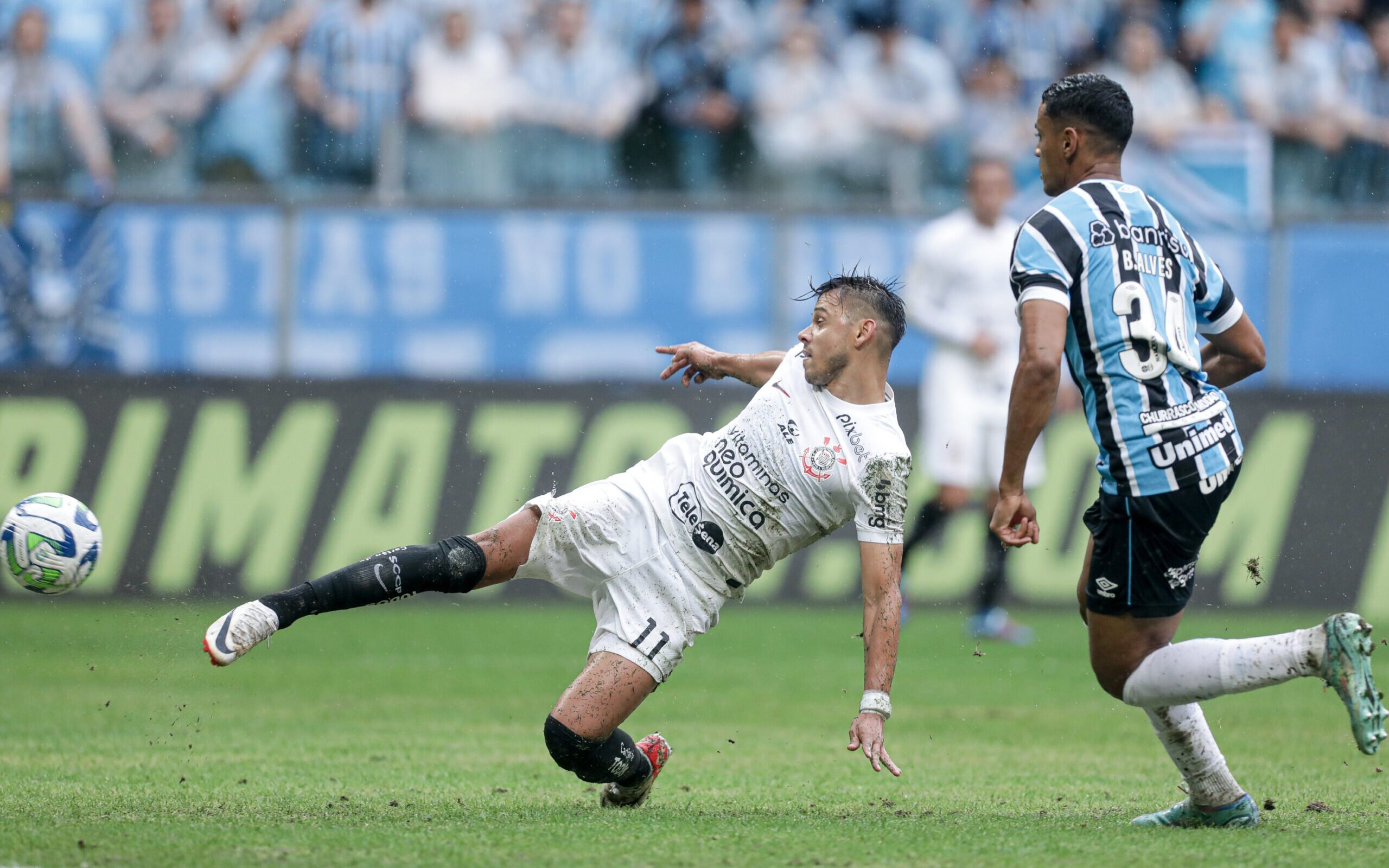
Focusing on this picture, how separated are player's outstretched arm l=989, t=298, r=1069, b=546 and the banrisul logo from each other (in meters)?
1.12

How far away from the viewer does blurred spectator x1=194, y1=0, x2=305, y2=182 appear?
13.3m

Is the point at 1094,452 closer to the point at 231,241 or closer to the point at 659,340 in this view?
the point at 659,340

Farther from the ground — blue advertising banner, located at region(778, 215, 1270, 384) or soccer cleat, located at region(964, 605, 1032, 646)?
blue advertising banner, located at region(778, 215, 1270, 384)

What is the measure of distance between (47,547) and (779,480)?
99.6 inches

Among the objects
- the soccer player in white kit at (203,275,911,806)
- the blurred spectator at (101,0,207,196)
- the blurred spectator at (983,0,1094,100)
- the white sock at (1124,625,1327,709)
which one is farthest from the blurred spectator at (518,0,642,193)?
the white sock at (1124,625,1327,709)

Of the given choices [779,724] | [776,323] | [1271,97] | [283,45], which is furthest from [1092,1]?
[779,724]

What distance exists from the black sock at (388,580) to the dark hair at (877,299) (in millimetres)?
1489

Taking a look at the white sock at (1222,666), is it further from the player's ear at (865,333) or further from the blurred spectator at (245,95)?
the blurred spectator at (245,95)

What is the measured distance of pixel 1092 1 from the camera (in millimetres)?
14969

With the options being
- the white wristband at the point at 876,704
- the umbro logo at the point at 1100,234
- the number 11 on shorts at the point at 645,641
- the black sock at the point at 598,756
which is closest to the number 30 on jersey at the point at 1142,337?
the umbro logo at the point at 1100,234

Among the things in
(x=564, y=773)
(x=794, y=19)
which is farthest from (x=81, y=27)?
(x=564, y=773)

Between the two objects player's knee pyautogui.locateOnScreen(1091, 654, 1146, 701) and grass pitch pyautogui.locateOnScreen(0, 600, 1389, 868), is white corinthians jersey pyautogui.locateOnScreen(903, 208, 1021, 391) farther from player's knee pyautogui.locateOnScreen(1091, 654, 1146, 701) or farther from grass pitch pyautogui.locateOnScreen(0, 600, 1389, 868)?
player's knee pyautogui.locateOnScreen(1091, 654, 1146, 701)

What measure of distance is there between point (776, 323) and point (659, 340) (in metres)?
0.89

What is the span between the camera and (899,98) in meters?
14.2
